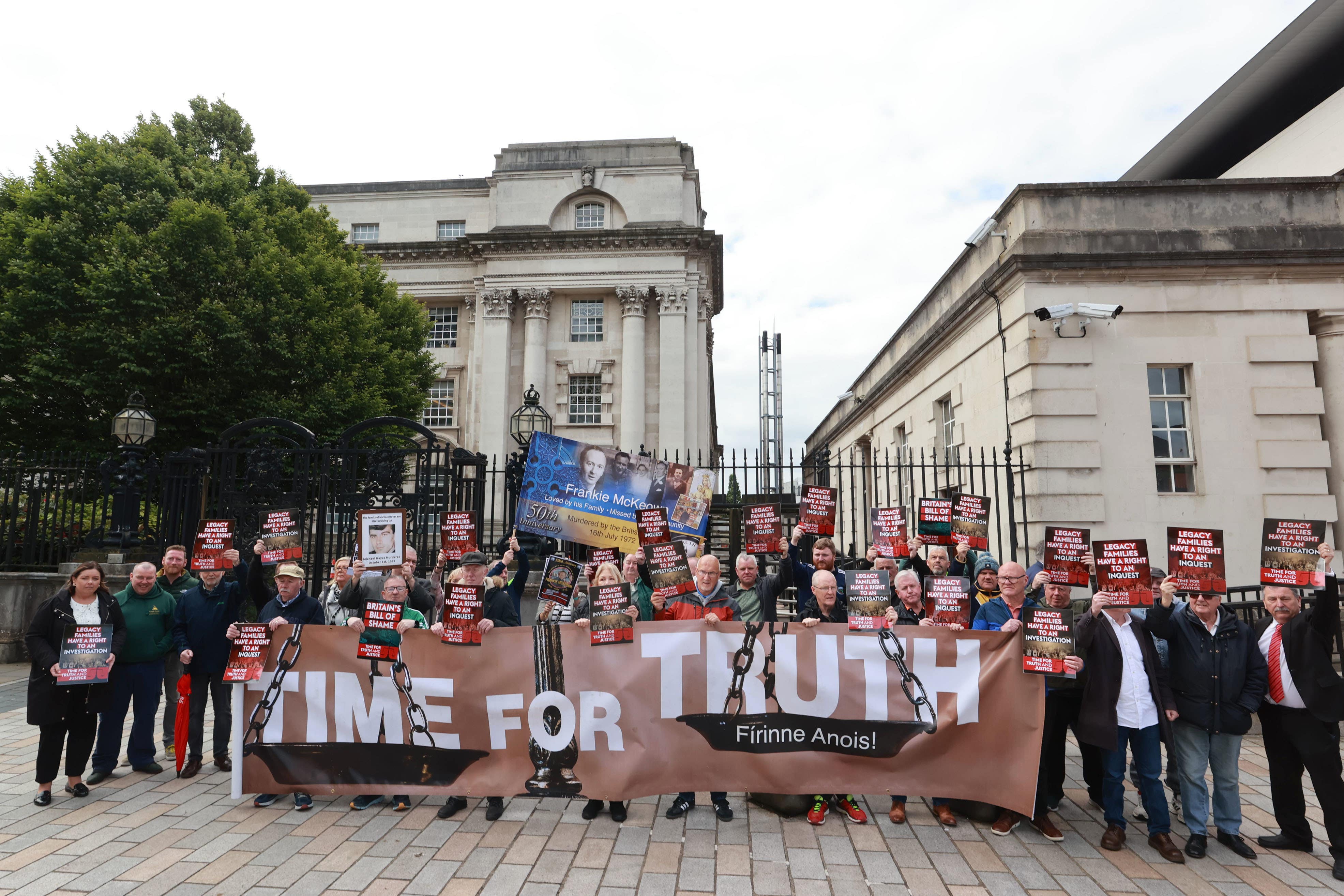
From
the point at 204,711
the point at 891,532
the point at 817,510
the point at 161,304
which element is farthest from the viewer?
the point at 161,304

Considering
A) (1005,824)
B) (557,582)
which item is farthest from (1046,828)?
(557,582)

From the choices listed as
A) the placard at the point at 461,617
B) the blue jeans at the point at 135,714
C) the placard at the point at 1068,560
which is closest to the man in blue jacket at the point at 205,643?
the blue jeans at the point at 135,714

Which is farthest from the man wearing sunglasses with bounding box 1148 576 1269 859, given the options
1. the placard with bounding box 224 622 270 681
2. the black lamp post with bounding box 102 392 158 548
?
the black lamp post with bounding box 102 392 158 548

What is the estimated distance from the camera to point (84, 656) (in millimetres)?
6152

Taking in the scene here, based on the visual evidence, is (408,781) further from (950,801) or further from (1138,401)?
(1138,401)

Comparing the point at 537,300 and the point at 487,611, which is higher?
the point at 537,300

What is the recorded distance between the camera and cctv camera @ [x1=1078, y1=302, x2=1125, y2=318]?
11711mm

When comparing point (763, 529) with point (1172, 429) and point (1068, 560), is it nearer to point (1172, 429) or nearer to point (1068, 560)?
point (1068, 560)

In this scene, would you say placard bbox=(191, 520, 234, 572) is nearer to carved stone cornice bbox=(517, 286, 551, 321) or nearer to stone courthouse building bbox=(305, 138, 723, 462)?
stone courthouse building bbox=(305, 138, 723, 462)

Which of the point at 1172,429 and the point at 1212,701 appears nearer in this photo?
the point at 1212,701

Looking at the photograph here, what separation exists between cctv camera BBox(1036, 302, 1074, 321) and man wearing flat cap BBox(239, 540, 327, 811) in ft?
38.8

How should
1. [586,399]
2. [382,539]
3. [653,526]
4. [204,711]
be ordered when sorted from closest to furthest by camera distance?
[653,526] < [204,711] < [382,539] < [586,399]

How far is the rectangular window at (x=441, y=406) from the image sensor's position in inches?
1340

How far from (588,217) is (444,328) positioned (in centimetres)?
937
